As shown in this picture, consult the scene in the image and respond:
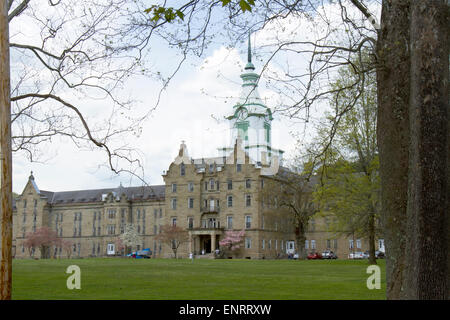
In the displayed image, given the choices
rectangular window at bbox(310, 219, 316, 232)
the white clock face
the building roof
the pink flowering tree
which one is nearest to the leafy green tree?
the white clock face

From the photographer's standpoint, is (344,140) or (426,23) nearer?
(426,23)

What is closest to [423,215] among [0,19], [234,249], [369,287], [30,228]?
[0,19]

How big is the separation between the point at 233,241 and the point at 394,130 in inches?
2647

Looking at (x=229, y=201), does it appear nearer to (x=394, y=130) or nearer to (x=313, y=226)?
(x=313, y=226)

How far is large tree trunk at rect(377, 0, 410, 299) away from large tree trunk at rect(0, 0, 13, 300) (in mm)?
6319

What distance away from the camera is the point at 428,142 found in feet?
22.2

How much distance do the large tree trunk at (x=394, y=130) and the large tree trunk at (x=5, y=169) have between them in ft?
20.7

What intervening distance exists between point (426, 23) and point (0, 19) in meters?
7.16

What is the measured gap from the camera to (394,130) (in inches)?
299

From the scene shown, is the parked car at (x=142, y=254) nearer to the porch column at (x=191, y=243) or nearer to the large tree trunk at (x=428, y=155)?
the porch column at (x=191, y=243)

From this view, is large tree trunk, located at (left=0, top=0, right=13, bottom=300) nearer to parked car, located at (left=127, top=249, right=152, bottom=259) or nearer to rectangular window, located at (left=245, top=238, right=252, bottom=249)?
Result: rectangular window, located at (left=245, top=238, right=252, bottom=249)

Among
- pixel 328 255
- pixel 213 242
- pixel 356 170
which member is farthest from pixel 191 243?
pixel 356 170

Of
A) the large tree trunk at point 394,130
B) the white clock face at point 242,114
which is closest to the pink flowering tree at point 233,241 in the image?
the white clock face at point 242,114
